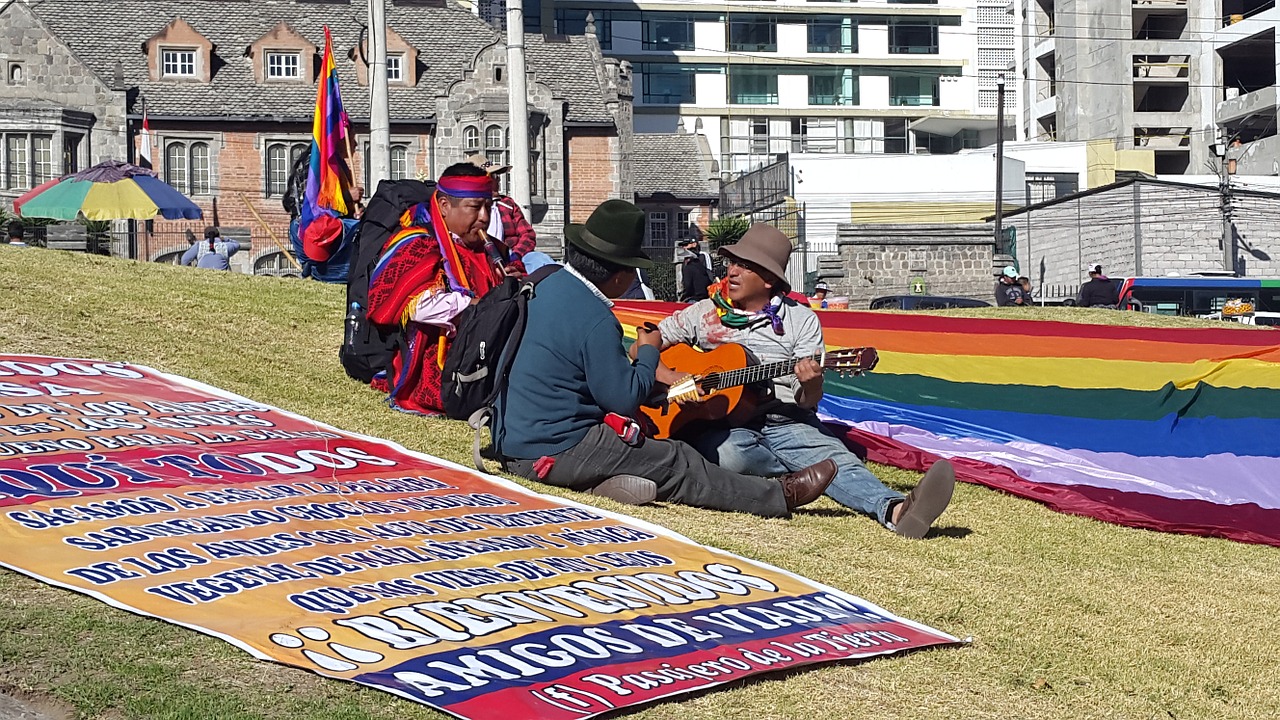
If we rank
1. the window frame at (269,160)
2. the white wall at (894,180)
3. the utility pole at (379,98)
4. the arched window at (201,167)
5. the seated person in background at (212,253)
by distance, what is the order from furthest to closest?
the white wall at (894,180), the window frame at (269,160), the arched window at (201,167), the utility pole at (379,98), the seated person in background at (212,253)

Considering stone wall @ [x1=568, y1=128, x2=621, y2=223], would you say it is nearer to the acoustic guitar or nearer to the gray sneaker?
the acoustic guitar

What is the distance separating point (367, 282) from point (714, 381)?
3.32m

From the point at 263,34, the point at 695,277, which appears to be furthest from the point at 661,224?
the point at 695,277

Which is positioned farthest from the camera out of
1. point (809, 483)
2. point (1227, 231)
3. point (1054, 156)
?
point (1054, 156)

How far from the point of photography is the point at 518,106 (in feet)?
71.4

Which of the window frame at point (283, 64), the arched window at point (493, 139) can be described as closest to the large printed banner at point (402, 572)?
the arched window at point (493, 139)

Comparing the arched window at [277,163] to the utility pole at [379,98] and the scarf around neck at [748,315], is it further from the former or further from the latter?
the scarf around neck at [748,315]

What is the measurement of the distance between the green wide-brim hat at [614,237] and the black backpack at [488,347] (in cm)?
23

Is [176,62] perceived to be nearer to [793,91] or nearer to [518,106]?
[518,106]

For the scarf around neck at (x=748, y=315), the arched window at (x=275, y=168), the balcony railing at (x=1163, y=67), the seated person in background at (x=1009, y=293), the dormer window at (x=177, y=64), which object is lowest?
the scarf around neck at (x=748, y=315)

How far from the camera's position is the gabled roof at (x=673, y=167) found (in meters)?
64.3

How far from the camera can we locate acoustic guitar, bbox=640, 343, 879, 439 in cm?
828

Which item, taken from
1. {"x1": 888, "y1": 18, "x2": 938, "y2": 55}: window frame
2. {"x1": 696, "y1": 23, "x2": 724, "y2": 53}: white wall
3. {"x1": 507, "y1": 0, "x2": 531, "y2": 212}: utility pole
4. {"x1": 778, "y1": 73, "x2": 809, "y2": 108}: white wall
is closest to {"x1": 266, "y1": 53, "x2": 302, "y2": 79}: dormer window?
{"x1": 696, "y1": 23, "x2": 724, "y2": 53}: white wall

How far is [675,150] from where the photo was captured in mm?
69250
